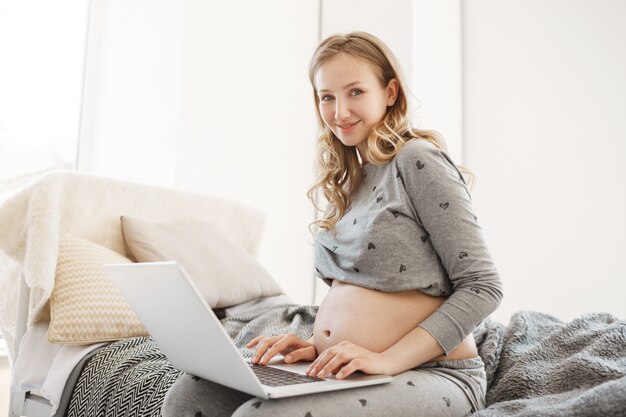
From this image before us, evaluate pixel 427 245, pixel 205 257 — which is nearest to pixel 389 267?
pixel 427 245

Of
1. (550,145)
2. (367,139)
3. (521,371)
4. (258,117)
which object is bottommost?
(521,371)

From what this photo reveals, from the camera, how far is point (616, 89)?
8.63 ft

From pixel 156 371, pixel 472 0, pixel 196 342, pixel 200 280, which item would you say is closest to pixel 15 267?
Answer: pixel 200 280

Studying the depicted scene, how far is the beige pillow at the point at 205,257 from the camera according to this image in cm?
166

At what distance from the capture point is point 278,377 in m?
0.82

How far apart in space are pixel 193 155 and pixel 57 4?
0.88 metres

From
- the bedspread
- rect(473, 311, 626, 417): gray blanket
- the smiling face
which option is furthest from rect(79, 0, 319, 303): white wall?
rect(473, 311, 626, 417): gray blanket

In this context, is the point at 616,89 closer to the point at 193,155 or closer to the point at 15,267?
the point at 193,155

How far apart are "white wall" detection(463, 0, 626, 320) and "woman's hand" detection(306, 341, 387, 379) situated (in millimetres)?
2053

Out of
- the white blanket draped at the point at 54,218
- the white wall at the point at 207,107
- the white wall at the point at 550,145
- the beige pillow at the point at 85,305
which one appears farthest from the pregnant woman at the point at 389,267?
the white wall at the point at 550,145

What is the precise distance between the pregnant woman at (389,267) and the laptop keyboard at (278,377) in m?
0.02

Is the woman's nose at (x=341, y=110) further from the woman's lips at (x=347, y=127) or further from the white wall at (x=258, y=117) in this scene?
the white wall at (x=258, y=117)

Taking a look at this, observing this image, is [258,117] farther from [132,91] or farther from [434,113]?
[434,113]

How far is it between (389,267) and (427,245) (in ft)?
0.25
